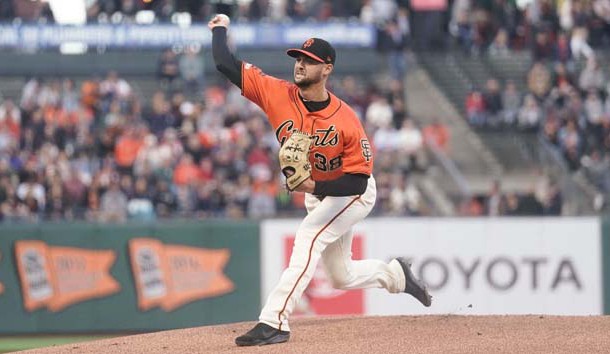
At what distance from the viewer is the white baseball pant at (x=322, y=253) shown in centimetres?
876

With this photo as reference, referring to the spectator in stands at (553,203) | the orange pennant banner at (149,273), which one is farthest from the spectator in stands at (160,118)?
the spectator in stands at (553,203)

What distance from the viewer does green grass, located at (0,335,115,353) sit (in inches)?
590

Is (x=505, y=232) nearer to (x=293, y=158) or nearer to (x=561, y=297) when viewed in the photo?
(x=561, y=297)

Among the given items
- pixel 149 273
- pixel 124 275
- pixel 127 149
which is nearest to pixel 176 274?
pixel 149 273

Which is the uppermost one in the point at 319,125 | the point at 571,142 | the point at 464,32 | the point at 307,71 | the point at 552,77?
the point at 464,32

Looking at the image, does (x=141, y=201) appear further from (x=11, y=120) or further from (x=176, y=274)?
(x=11, y=120)

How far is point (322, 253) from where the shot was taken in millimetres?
9250

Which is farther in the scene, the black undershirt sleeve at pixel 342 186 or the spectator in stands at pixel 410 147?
the spectator in stands at pixel 410 147

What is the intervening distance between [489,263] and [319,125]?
7.35 metres

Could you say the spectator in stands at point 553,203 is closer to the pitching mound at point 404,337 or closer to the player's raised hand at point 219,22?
the pitching mound at point 404,337

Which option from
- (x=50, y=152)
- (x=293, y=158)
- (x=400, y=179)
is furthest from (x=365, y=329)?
(x=50, y=152)

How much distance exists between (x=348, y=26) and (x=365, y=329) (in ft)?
45.8

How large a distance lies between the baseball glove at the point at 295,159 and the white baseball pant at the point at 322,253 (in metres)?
0.47

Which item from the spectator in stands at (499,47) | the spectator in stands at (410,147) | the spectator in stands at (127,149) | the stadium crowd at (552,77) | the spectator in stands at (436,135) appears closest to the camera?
the spectator in stands at (127,149)
